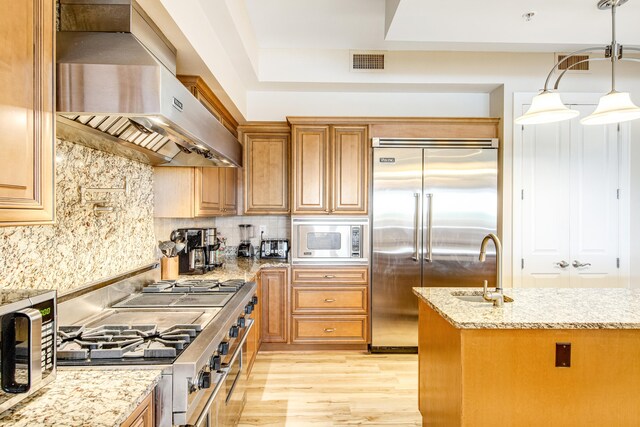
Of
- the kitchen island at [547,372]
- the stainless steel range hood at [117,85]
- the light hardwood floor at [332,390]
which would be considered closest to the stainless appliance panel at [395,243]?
the light hardwood floor at [332,390]

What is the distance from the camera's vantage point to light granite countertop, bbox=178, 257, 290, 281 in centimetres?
298

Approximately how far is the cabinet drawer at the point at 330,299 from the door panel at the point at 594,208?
2.03 metres

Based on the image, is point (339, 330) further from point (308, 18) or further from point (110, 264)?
point (308, 18)

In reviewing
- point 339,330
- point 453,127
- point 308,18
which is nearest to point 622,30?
point 453,127

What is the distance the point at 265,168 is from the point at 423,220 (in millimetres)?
1663

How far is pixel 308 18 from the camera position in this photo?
322 centimetres

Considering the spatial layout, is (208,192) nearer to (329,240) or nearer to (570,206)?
(329,240)

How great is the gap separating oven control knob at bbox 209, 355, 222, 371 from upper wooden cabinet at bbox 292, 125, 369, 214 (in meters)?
2.22

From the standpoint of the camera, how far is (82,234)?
1922mm

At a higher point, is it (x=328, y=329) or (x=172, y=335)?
(x=172, y=335)

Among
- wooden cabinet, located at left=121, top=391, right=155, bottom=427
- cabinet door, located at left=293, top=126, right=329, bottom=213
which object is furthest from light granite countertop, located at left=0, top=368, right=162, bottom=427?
cabinet door, located at left=293, top=126, right=329, bottom=213

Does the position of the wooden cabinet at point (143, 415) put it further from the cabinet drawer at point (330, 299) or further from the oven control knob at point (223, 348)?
the cabinet drawer at point (330, 299)

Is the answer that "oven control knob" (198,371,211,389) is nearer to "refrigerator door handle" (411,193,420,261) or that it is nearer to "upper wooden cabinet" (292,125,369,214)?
"upper wooden cabinet" (292,125,369,214)

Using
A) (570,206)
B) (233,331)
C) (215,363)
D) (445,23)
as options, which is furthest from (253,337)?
(570,206)
